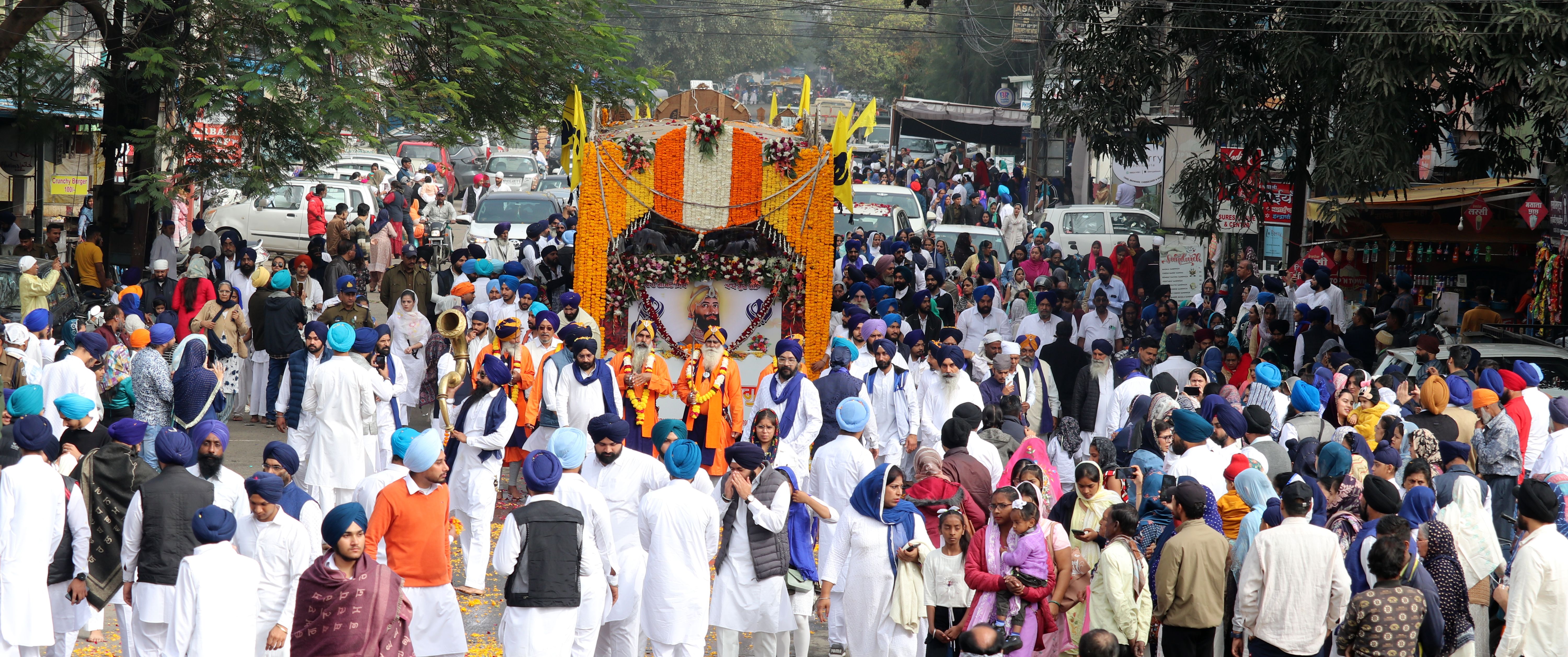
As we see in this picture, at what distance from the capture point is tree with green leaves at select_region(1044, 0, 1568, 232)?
13672 millimetres

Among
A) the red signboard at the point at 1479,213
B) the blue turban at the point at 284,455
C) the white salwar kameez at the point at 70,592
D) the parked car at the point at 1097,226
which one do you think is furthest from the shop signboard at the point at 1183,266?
the white salwar kameez at the point at 70,592

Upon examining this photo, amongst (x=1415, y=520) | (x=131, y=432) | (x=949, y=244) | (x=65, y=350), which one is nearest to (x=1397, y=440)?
(x=1415, y=520)

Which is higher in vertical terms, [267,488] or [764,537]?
[267,488]

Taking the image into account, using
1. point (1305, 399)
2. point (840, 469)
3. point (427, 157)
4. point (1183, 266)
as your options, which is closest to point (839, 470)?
point (840, 469)

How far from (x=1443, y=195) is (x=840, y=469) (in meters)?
11.1

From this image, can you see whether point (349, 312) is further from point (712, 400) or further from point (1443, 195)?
point (1443, 195)

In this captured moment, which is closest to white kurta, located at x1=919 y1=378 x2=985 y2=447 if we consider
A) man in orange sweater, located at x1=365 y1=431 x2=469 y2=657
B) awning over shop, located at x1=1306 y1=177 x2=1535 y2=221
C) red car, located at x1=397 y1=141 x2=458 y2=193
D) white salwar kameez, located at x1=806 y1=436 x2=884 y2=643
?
white salwar kameez, located at x1=806 y1=436 x2=884 y2=643

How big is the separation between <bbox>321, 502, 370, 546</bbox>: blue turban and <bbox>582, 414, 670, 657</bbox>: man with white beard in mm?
1707

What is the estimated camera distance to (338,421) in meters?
10.5

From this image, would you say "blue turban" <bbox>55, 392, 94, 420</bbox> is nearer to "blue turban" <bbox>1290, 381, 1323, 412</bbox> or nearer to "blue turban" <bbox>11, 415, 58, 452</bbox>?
"blue turban" <bbox>11, 415, 58, 452</bbox>

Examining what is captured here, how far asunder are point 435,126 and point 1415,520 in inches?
493

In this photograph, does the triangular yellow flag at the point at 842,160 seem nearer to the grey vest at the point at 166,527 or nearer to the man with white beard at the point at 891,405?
the man with white beard at the point at 891,405

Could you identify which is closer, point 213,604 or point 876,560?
point 213,604

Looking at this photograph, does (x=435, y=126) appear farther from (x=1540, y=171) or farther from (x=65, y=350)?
(x=1540, y=171)
